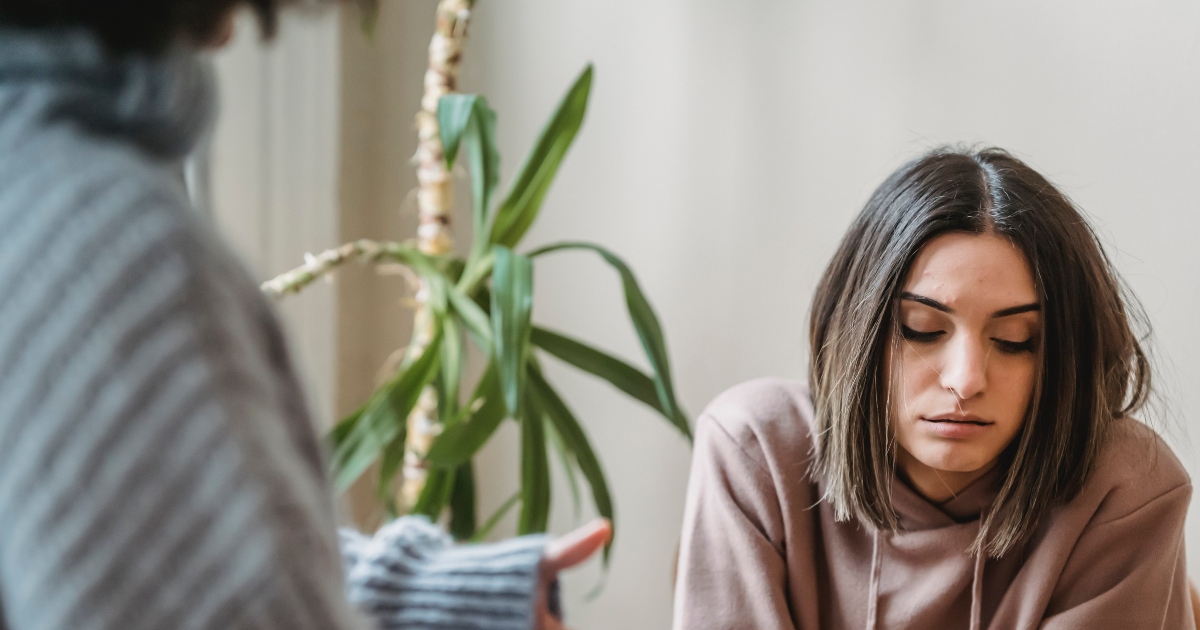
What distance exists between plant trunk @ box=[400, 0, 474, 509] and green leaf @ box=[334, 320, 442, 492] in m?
0.07

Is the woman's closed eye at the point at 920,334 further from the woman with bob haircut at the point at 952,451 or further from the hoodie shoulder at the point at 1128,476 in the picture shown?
the hoodie shoulder at the point at 1128,476

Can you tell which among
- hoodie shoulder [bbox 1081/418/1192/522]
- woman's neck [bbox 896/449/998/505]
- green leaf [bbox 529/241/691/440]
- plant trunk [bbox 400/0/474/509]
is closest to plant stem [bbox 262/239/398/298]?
plant trunk [bbox 400/0/474/509]

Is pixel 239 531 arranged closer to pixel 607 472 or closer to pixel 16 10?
pixel 16 10

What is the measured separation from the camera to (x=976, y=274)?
87 centimetres

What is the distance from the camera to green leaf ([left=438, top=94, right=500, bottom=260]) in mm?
1175

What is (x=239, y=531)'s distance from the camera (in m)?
0.34

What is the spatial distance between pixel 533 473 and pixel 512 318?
0.24 meters

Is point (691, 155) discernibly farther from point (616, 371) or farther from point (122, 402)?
point (122, 402)

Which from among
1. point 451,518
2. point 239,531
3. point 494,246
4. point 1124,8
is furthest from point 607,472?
point 239,531

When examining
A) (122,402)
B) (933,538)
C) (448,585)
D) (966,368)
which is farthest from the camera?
(933,538)

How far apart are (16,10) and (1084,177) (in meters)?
1.35

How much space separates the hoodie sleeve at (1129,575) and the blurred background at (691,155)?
334 mm

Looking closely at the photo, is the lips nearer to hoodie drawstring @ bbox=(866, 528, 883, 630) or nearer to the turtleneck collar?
hoodie drawstring @ bbox=(866, 528, 883, 630)

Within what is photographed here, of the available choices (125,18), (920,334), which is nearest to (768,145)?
(920,334)
